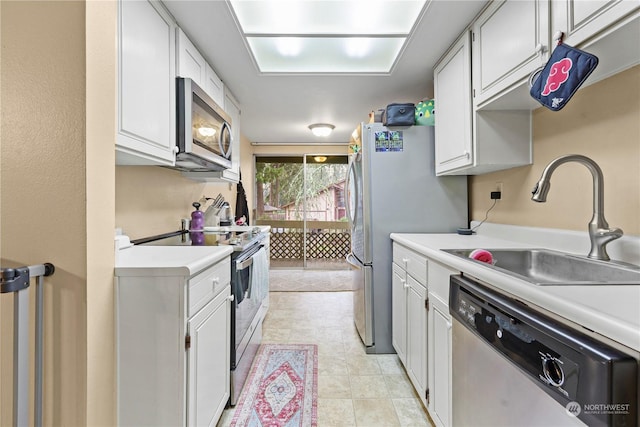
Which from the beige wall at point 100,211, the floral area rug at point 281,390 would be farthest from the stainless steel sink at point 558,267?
the beige wall at point 100,211

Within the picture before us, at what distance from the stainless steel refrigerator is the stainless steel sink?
80 cm

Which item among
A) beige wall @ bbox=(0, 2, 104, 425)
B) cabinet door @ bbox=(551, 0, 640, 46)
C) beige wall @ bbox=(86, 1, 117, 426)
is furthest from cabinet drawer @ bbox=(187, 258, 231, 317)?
cabinet door @ bbox=(551, 0, 640, 46)

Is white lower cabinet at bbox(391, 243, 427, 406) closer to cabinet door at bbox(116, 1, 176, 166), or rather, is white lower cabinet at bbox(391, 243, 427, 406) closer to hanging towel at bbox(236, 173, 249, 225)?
cabinet door at bbox(116, 1, 176, 166)

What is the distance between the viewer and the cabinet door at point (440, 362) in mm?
1219

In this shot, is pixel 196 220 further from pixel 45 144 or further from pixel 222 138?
pixel 45 144

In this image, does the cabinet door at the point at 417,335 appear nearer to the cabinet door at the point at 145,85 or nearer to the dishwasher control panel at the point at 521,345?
the dishwasher control panel at the point at 521,345

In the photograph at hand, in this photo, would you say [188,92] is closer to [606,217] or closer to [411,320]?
[411,320]

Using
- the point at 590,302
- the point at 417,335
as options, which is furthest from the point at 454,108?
the point at 590,302

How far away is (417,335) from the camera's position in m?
1.61

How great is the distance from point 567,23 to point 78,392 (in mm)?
2105

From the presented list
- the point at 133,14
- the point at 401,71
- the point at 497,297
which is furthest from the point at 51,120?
the point at 401,71

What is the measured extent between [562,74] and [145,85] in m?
1.81

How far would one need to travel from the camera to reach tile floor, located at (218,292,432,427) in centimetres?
155

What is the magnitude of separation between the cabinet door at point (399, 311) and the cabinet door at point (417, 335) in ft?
0.26
